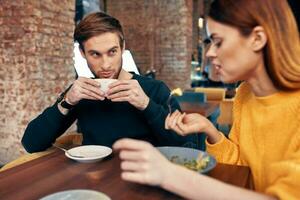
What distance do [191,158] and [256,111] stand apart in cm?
30

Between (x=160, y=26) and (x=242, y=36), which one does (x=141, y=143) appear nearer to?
(x=242, y=36)

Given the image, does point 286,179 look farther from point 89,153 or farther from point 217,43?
point 89,153

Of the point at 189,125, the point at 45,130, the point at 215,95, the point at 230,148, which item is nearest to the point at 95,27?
the point at 45,130

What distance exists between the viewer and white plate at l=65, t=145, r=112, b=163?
1159 millimetres

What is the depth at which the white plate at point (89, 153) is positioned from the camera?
1159 mm

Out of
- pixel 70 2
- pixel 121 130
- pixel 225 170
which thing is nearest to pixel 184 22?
pixel 70 2

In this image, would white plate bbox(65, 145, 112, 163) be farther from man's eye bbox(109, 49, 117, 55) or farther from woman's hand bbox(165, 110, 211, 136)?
man's eye bbox(109, 49, 117, 55)

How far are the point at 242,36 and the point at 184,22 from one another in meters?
5.73

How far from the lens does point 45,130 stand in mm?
1545

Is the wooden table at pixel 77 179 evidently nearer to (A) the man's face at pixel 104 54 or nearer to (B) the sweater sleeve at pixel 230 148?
(B) the sweater sleeve at pixel 230 148

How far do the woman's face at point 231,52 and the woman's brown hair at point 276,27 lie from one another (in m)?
0.03

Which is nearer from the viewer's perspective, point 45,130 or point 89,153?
point 89,153

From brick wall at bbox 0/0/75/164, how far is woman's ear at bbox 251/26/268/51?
260 cm

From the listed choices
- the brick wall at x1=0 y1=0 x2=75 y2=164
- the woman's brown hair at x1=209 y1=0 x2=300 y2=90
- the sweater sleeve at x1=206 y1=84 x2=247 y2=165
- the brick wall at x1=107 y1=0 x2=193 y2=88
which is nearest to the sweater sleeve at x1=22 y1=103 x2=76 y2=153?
the sweater sleeve at x1=206 y1=84 x2=247 y2=165
